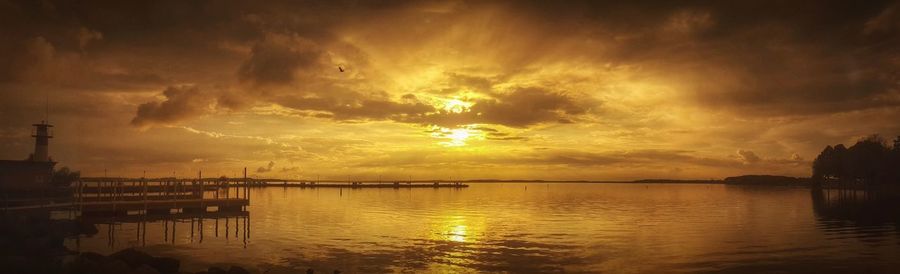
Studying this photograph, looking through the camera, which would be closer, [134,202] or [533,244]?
[533,244]

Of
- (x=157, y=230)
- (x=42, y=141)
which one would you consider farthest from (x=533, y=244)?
(x=42, y=141)

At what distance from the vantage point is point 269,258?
3481cm

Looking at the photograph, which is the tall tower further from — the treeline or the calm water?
the treeline

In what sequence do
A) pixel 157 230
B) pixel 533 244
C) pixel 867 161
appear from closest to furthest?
1. pixel 533 244
2. pixel 157 230
3. pixel 867 161

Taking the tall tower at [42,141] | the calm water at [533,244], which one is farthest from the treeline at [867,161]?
the tall tower at [42,141]

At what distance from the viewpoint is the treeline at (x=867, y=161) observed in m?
126

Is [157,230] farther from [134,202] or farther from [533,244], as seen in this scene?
[533,244]

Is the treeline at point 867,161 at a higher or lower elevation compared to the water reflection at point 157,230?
higher

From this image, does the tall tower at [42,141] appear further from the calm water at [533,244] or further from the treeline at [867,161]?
the treeline at [867,161]

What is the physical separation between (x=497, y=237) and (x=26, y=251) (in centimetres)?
3198

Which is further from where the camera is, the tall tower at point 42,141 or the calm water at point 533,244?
the tall tower at point 42,141

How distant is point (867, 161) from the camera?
415 ft

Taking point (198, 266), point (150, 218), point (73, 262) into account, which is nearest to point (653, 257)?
point (198, 266)

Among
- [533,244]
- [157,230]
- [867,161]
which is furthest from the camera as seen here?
[867,161]
